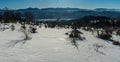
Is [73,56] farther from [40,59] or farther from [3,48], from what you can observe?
[3,48]

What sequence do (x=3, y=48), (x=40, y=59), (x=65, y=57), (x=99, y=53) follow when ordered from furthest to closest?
(x=99, y=53) < (x=3, y=48) < (x=65, y=57) < (x=40, y=59)

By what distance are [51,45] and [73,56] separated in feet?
4.35

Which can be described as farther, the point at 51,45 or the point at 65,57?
the point at 51,45

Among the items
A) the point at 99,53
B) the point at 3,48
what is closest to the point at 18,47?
the point at 3,48

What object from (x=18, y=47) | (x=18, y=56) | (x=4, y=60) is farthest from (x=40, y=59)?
(x=18, y=47)

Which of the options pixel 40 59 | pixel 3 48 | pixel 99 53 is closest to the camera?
pixel 40 59

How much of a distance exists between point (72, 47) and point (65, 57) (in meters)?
1.31

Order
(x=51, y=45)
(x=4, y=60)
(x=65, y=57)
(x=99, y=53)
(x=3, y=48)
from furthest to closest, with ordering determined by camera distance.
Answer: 1. (x=51, y=45)
2. (x=99, y=53)
3. (x=3, y=48)
4. (x=65, y=57)
5. (x=4, y=60)

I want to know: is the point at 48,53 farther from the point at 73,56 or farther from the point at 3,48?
the point at 3,48

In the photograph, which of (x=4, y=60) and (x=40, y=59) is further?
(x=40, y=59)

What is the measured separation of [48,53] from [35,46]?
88 cm

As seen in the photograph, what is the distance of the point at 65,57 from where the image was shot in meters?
5.34

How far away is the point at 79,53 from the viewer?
232 inches

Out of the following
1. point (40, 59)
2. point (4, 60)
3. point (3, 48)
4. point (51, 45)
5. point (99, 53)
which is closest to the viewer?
point (4, 60)
